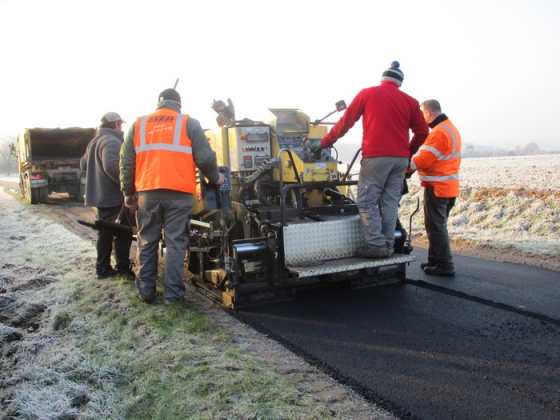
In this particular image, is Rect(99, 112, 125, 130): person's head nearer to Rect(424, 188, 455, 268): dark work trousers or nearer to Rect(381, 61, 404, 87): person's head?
Rect(381, 61, 404, 87): person's head

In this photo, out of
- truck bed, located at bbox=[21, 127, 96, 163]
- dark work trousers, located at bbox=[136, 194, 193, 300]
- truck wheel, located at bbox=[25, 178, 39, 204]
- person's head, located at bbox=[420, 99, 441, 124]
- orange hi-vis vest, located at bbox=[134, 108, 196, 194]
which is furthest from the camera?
truck bed, located at bbox=[21, 127, 96, 163]

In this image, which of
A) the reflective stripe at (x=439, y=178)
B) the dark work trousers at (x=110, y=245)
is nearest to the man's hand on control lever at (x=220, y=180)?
the dark work trousers at (x=110, y=245)

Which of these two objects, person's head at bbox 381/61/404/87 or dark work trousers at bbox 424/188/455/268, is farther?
dark work trousers at bbox 424/188/455/268

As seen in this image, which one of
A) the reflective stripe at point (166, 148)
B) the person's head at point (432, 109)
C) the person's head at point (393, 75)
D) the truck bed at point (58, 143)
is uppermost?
the truck bed at point (58, 143)

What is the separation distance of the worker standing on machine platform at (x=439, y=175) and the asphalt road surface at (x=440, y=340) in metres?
0.35

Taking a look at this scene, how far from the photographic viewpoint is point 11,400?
2.90 meters

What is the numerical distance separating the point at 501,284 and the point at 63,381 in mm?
4421

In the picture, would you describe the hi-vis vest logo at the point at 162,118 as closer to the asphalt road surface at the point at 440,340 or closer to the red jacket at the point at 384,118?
the red jacket at the point at 384,118

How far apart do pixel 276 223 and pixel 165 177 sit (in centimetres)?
120

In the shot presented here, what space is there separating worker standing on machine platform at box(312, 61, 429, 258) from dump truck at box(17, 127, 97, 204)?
13.9 meters

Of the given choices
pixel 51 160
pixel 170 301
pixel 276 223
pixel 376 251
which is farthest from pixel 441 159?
pixel 51 160

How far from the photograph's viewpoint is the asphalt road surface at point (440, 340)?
2.85m

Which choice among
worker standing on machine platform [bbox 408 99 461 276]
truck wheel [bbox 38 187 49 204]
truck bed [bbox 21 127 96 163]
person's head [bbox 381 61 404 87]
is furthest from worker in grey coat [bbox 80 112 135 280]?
truck bed [bbox 21 127 96 163]

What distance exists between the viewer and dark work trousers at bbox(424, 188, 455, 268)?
Result: 5.71 m
